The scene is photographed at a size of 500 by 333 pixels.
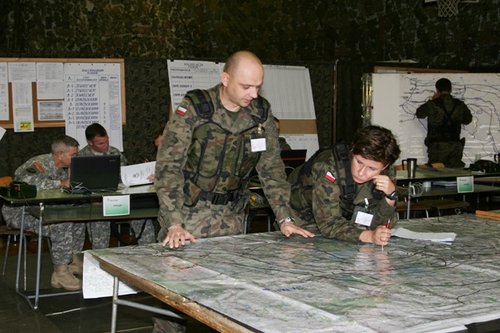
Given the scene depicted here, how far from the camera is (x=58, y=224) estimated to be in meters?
5.51

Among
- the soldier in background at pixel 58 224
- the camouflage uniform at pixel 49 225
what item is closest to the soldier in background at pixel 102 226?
the soldier in background at pixel 58 224

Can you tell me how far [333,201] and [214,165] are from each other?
555 millimetres

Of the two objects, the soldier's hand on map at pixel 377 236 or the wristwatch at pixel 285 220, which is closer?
the soldier's hand on map at pixel 377 236

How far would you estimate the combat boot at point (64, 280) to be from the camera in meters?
5.55

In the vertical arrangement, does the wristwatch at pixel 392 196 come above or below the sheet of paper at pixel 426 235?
above

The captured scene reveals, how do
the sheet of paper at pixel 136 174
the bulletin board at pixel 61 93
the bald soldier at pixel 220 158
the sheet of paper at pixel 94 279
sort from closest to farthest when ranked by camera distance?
the sheet of paper at pixel 94 279 < the bald soldier at pixel 220 158 < the sheet of paper at pixel 136 174 < the bulletin board at pixel 61 93

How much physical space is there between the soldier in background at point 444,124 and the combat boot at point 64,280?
4.38 metres

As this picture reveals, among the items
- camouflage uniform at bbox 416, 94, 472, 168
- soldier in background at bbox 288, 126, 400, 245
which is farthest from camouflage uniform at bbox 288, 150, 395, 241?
camouflage uniform at bbox 416, 94, 472, 168

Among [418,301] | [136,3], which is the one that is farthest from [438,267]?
[136,3]

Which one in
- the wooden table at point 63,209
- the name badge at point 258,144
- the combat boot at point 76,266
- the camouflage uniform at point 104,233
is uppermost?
the name badge at point 258,144

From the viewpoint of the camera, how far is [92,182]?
535 centimetres

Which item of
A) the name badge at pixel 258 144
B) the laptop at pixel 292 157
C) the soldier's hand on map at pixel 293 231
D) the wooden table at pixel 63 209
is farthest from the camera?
the laptop at pixel 292 157

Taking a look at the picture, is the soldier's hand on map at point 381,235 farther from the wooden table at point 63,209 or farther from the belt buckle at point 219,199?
the wooden table at point 63,209

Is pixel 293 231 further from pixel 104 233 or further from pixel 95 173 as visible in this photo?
pixel 104 233
